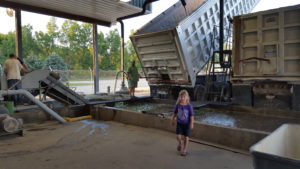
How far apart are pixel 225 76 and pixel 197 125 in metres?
3.68

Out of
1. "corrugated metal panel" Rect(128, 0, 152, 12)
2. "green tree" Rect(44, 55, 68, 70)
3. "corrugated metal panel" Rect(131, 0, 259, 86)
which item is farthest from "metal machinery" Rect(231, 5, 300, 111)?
"green tree" Rect(44, 55, 68, 70)

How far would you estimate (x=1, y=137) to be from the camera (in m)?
4.61

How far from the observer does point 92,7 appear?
10.4m

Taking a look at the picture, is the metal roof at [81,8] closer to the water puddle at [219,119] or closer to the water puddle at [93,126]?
the water puddle at [93,126]

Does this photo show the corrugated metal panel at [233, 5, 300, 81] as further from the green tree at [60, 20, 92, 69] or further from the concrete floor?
the green tree at [60, 20, 92, 69]

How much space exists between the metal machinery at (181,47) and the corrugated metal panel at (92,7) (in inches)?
121

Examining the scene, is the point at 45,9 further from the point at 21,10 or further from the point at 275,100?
the point at 275,100

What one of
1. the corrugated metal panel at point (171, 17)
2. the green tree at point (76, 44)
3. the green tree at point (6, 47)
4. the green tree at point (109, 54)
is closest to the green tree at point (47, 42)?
the green tree at point (76, 44)

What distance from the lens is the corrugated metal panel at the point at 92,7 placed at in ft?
31.5

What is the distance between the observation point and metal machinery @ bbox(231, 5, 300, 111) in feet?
17.2

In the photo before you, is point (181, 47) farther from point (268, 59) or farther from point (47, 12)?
point (47, 12)

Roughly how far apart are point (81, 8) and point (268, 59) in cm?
827

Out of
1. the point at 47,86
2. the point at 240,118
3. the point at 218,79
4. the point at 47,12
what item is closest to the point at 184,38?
the point at 218,79

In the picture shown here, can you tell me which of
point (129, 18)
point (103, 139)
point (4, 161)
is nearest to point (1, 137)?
point (4, 161)
